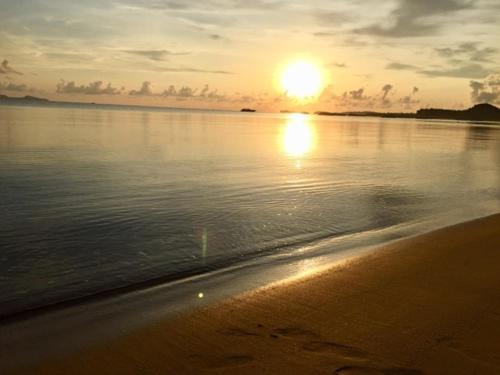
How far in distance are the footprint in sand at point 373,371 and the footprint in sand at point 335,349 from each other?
245 mm

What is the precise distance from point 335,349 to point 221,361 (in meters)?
1.43

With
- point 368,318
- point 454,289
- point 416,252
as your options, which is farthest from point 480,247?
point 368,318

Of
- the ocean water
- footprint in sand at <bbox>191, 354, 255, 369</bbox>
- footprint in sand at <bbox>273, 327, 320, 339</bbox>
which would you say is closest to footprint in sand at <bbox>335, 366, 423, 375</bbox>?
footprint in sand at <bbox>273, 327, 320, 339</bbox>

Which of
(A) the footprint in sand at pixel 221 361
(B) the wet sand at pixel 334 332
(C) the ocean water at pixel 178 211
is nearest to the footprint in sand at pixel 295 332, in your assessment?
(B) the wet sand at pixel 334 332

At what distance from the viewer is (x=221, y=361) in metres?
5.38

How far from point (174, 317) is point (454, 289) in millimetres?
4839

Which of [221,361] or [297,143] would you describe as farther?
[297,143]

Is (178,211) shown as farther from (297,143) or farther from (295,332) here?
(297,143)

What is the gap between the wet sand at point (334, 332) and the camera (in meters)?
5.30

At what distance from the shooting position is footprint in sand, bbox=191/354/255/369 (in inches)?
209

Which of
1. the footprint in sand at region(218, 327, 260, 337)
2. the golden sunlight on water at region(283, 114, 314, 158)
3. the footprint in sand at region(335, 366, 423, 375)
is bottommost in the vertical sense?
the footprint in sand at region(218, 327, 260, 337)

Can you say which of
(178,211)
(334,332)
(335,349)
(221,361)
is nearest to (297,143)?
(178,211)

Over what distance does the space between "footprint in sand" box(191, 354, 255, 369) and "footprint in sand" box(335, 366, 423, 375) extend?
42.2 inches

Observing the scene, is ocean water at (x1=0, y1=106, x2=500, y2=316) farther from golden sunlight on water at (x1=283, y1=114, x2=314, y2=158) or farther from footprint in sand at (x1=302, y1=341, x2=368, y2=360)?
golden sunlight on water at (x1=283, y1=114, x2=314, y2=158)
